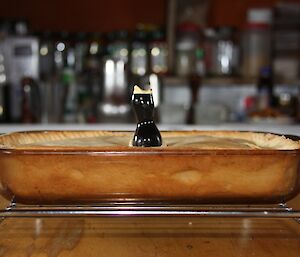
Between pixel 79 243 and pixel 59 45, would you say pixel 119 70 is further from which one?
pixel 79 243

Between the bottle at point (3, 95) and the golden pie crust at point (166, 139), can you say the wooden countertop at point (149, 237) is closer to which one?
the golden pie crust at point (166, 139)

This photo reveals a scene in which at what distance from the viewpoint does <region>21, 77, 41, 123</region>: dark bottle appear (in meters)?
1.96

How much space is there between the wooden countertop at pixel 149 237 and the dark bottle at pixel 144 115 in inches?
4.4

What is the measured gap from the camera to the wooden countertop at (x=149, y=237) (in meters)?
0.46

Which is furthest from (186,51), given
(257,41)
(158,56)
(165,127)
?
(165,127)

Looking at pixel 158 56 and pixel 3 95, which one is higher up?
pixel 158 56

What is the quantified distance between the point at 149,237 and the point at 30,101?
1595 mm

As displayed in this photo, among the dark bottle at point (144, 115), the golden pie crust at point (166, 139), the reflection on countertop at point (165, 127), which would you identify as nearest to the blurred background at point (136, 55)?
the reflection on countertop at point (165, 127)

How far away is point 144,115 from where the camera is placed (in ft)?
1.65

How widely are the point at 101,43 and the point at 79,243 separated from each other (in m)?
1.76

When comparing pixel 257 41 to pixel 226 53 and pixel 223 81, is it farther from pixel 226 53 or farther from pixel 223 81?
pixel 223 81

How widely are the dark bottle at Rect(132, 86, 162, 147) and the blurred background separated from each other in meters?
1.41

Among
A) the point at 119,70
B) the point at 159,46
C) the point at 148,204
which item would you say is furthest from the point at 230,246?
the point at 159,46

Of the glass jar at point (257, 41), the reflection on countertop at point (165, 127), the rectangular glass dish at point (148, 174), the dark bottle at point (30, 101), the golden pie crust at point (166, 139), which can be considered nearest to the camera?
the rectangular glass dish at point (148, 174)
